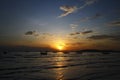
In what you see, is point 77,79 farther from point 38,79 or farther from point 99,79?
point 38,79

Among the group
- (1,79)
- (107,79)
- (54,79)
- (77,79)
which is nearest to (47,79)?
(54,79)

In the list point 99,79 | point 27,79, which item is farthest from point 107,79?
point 27,79

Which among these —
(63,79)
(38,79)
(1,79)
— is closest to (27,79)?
(38,79)

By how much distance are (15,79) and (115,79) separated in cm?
1139

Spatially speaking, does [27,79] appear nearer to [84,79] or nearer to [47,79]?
[47,79]

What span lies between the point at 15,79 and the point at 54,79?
443 cm

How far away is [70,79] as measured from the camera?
19.5 meters

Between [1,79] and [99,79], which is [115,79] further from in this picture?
[1,79]

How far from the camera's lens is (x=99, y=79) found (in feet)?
62.9

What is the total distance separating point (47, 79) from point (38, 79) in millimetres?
1040

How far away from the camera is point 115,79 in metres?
19.1

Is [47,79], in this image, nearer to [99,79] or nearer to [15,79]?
[15,79]

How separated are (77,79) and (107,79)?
3.43 meters

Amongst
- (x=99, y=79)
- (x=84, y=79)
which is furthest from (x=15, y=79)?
(x=99, y=79)
